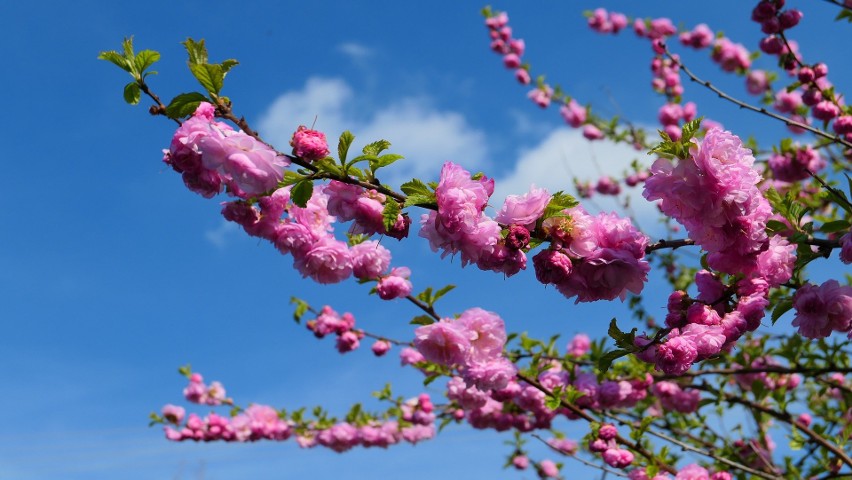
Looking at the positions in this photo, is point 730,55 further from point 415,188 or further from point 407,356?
point 415,188

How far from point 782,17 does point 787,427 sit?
240cm

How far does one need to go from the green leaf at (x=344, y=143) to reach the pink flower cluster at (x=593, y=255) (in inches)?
21.9

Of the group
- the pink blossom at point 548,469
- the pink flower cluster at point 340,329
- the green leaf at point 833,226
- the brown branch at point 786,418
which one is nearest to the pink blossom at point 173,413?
the pink flower cluster at point 340,329

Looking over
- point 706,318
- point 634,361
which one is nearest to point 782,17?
point 634,361

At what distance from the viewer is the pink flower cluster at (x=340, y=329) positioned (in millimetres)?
4598

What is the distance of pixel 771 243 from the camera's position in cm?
198

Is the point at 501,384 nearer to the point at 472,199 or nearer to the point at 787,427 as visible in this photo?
the point at 472,199

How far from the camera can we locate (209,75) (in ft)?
5.56

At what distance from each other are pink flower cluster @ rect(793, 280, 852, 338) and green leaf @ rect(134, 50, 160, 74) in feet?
6.34

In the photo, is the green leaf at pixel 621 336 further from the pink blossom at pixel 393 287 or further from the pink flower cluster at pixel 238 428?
the pink flower cluster at pixel 238 428

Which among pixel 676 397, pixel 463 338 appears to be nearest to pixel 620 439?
pixel 463 338

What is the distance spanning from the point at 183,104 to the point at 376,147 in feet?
1.64

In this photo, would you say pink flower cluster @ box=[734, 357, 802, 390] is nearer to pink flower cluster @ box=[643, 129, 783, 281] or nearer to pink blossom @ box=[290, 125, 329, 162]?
pink flower cluster @ box=[643, 129, 783, 281]

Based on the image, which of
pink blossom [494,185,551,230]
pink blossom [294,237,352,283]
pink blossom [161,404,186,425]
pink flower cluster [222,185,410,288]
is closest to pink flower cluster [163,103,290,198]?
pink blossom [494,185,551,230]
